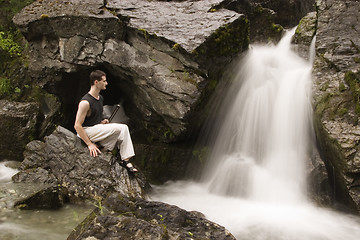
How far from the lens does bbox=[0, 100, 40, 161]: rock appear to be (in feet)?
A: 27.8

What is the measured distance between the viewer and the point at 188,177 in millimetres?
7871

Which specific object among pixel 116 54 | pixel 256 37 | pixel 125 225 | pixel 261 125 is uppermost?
pixel 256 37

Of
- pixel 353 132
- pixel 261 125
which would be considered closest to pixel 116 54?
pixel 261 125

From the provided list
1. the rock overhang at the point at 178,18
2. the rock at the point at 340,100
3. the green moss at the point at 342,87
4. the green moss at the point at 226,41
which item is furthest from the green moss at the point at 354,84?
the rock overhang at the point at 178,18

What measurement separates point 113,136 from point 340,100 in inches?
181

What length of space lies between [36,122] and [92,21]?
3.76 metres

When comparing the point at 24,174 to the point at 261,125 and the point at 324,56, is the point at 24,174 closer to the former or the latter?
the point at 261,125

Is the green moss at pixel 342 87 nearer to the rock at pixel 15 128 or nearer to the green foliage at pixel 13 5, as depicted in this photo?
the rock at pixel 15 128

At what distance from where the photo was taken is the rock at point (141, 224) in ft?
9.95

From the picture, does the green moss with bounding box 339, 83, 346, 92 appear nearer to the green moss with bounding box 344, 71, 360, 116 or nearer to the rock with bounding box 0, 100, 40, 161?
the green moss with bounding box 344, 71, 360, 116

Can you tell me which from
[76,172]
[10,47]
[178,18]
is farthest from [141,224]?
[10,47]

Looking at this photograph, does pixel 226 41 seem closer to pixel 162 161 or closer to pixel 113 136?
pixel 113 136

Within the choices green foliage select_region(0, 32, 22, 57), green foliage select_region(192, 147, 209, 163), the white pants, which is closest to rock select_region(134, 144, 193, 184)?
green foliage select_region(192, 147, 209, 163)

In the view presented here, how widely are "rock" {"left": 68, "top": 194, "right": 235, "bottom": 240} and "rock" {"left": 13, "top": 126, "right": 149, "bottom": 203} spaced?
1599 millimetres
